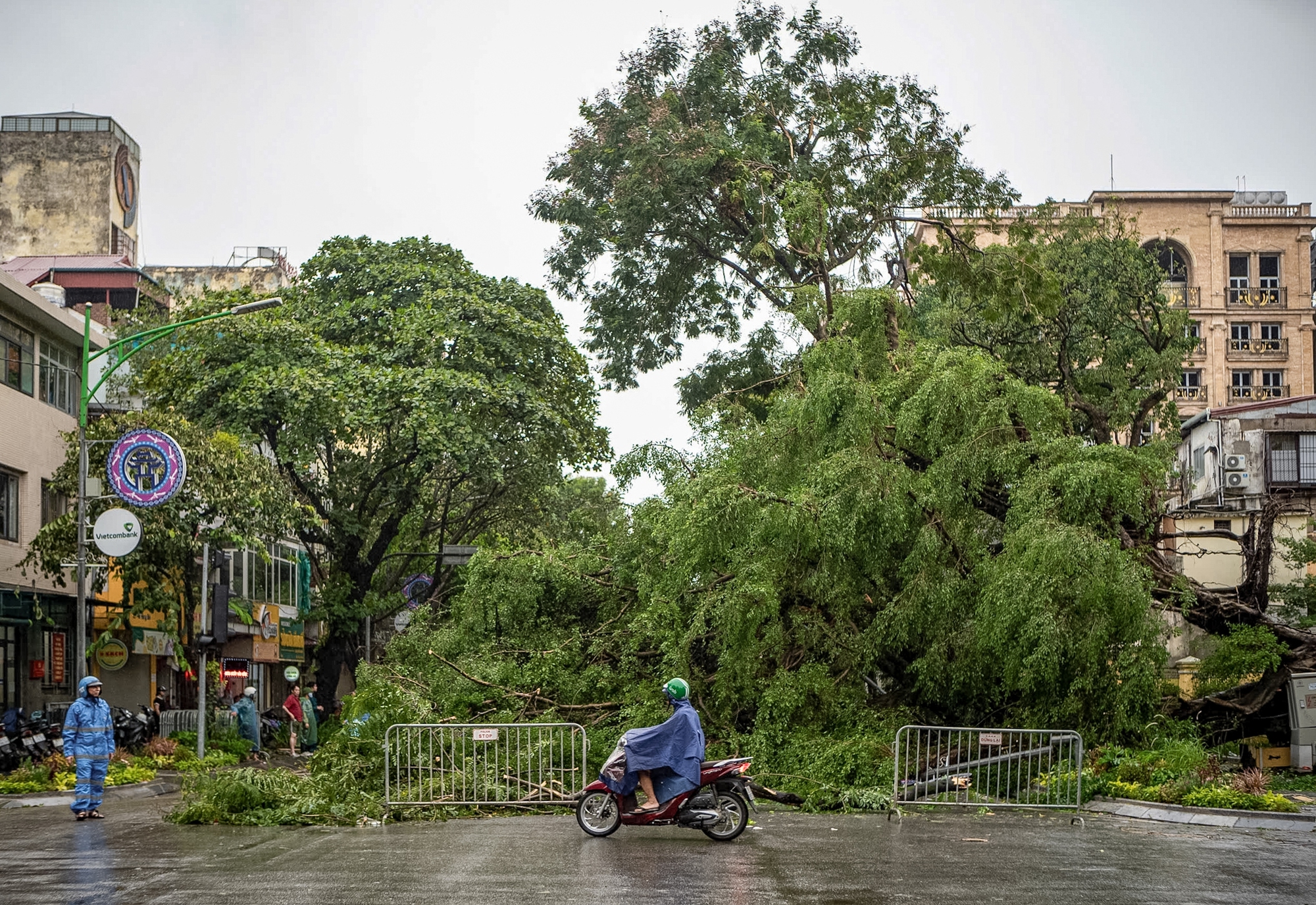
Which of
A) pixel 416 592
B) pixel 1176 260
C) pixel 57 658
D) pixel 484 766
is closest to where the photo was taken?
pixel 484 766

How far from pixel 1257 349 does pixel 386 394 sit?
159 ft

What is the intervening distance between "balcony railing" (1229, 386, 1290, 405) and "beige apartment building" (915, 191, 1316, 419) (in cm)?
3

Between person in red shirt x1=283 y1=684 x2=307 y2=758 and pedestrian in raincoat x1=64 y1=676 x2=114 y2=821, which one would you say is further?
person in red shirt x1=283 y1=684 x2=307 y2=758

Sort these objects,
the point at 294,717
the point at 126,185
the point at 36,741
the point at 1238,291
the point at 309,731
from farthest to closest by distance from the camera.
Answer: the point at 1238,291, the point at 126,185, the point at 294,717, the point at 309,731, the point at 36,741

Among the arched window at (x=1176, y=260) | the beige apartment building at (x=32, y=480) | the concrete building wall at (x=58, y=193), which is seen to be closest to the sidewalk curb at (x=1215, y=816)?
the beige apartment building at (x=32, y=480)

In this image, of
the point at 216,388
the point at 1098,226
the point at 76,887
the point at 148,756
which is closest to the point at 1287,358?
the point at 1098,226

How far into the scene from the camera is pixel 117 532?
24.7 meters

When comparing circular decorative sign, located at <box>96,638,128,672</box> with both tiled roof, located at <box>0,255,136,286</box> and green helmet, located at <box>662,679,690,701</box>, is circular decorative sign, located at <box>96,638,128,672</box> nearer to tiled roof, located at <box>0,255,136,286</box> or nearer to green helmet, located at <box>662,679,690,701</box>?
tiled roof, located at <box>0,255,136,286</box>

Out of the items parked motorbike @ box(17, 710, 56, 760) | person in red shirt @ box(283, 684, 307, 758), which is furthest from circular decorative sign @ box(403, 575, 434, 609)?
parked motorbike @ box(17, 710, 56, 760)

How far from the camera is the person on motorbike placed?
45.8 feet

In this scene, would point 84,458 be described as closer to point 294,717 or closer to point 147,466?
point 147,466

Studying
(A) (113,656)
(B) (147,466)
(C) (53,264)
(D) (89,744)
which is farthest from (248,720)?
(C) (53,264)

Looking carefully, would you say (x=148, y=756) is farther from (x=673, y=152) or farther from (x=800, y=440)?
(x=673, y=152)

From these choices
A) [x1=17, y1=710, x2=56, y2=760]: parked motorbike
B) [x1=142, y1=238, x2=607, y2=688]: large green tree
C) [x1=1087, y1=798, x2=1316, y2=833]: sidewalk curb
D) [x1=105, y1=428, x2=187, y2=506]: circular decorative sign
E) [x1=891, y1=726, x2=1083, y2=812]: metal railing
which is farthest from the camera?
[x1=142, y1=238, x2=607, y2=688]: large green tree
